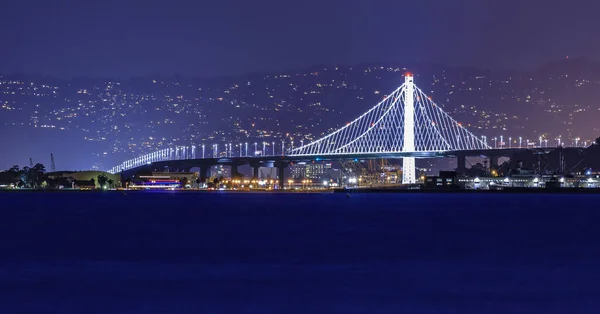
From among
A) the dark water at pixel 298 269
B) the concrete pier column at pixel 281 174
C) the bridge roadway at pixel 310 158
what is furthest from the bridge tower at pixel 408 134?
the dark water at pixel 298 269

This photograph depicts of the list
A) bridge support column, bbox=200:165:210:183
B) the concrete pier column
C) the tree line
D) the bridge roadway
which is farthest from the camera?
the tree line

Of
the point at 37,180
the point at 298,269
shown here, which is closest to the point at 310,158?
the point at 37,180

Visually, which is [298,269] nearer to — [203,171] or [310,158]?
[310,158]

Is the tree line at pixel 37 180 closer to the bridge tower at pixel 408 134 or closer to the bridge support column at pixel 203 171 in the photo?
the bridge support column at pixel 203 171

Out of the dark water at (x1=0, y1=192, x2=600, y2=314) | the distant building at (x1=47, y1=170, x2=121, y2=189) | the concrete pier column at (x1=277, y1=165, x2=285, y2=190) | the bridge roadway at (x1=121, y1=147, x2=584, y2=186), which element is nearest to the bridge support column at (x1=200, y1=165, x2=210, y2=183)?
the bridge roadway at (x1=121, y1=147, x2=584, y2=186)

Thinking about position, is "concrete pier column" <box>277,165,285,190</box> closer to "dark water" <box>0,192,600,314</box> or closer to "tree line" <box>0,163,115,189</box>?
"tree line" <box>0,163,115,189</box>
